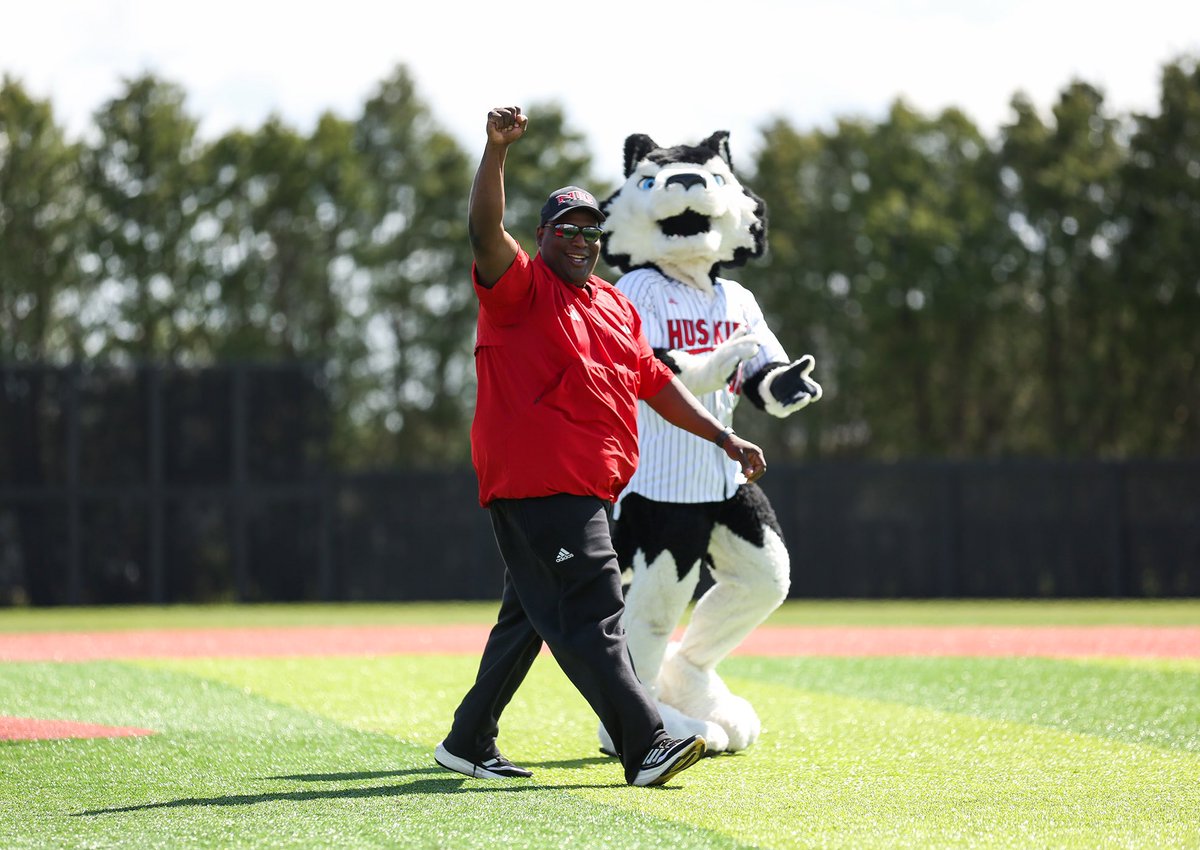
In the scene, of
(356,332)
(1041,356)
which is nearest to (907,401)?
(1041,356)

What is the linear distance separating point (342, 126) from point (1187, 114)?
15.7 metres

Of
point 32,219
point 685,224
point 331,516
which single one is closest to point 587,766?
point 685,224

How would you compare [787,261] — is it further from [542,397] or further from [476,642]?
[542,397]

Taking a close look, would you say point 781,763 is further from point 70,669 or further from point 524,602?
point 70,669

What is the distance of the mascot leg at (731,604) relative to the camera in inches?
251

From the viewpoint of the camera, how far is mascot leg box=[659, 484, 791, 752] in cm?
638

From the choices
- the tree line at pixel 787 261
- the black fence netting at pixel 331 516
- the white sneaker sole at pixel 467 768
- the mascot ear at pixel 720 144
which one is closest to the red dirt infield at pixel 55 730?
the white sneaker sole at pixel 467 768

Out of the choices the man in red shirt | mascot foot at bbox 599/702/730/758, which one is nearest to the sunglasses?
the man in red shirt

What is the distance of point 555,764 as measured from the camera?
5949mm

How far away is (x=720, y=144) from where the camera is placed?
24.1 ft

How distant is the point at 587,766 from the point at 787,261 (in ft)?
96.2

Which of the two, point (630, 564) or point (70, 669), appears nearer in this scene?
point (630, 564)

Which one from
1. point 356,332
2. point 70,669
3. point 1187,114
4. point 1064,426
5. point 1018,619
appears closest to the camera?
point 70,669

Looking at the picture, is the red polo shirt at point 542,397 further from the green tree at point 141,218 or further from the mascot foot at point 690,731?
the green tree at point 141,218
